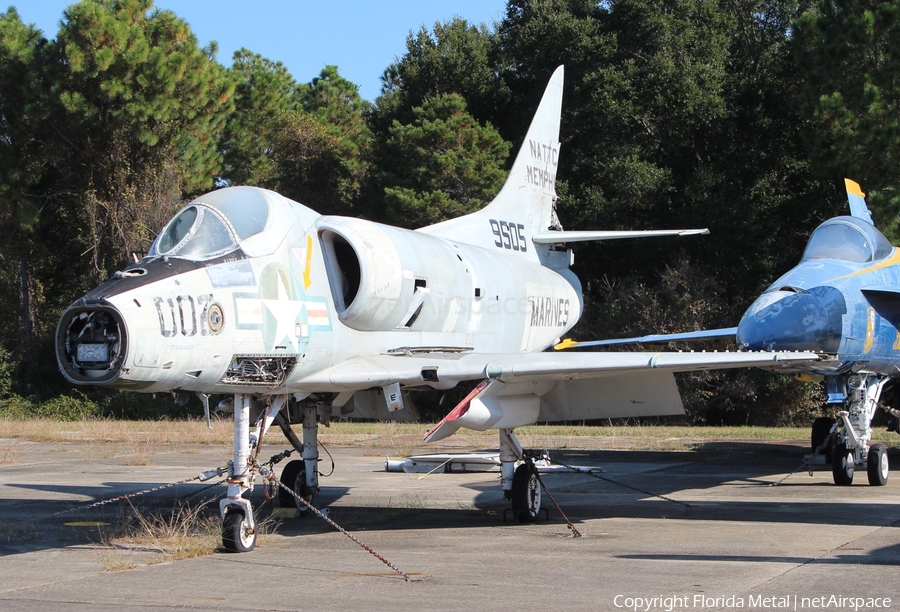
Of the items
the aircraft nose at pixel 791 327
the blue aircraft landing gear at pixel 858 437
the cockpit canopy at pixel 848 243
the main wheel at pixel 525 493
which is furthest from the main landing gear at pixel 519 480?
the cockpit canopy at pixel 848 243

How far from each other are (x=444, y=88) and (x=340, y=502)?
26.4m

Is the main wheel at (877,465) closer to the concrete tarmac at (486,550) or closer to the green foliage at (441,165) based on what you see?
the concrete tarmac at (486,550)

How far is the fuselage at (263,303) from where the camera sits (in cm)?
754

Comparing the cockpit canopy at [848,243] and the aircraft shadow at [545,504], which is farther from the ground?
the cockpit canopy at [848,243]

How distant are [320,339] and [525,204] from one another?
6116mm

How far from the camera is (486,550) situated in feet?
28.2

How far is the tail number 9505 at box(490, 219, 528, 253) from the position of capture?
1366 cm

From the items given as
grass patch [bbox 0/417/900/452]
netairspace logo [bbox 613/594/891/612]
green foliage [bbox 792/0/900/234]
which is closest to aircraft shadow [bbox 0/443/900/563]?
netairspace logo [bbox 613/594/891/612]

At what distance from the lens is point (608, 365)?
9.55 m

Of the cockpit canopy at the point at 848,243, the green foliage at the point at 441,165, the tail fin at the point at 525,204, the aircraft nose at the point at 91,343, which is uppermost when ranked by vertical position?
the green foliage at the point at 441,165

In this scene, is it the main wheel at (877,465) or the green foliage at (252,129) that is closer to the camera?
the main wheel at (877,465)

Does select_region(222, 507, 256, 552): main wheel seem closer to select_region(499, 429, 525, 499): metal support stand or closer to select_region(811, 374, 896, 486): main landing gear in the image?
select_region(499, 429, 525, 499): metal support stand

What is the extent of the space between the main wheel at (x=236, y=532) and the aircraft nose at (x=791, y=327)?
6312 millimetres

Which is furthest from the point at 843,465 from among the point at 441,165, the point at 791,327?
the point at 441,165
